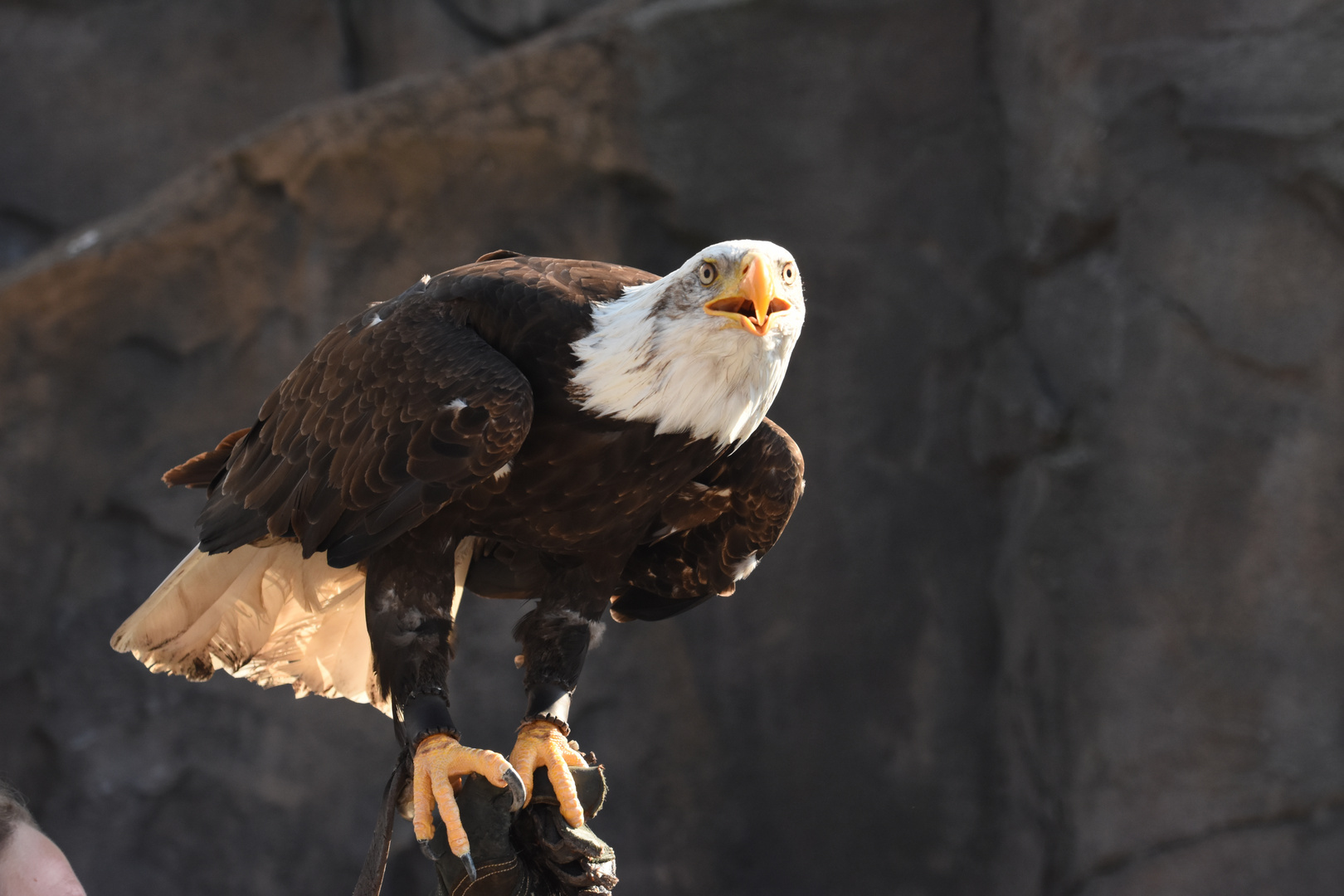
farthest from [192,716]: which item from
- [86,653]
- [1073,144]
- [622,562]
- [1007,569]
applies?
[1073,144]

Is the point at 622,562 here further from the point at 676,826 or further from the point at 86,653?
the point at 86,653

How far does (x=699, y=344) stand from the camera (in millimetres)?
2025

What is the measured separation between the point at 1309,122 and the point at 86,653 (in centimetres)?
454

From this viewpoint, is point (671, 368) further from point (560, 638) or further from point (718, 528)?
point (560, 638)

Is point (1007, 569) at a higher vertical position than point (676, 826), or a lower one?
higher

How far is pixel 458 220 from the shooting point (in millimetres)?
4500

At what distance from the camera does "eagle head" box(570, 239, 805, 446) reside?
2010mm

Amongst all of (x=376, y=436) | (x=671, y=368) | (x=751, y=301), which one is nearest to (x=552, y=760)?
(x=376, y=436)

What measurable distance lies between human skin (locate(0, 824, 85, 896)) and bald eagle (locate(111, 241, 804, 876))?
1.86 ft

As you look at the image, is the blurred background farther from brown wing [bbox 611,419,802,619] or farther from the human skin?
the human skin

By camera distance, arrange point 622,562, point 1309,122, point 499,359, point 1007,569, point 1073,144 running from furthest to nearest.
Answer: point 1007,569 → point 1073,144 → point 1309,122 → point 622,562 → point 499,359

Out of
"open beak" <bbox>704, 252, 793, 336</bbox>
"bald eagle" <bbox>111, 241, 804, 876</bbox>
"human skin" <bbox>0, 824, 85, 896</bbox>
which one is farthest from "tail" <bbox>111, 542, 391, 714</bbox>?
"open beak" <bbox>704, 252, 793, 336</bbox>

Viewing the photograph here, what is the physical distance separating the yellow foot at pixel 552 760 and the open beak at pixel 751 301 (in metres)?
0.88

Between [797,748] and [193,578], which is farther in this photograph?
[797,748]
